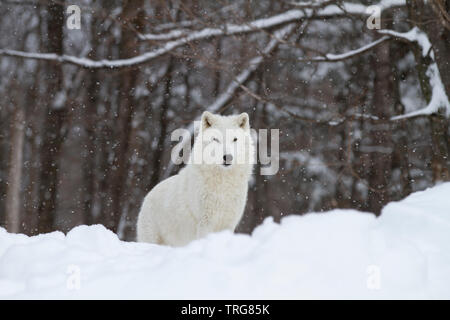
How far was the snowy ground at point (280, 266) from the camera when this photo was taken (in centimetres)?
271

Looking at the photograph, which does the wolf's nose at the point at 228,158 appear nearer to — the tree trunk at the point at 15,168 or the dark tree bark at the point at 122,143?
the dark tree bark at the point at 122,143

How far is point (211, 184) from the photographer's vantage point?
237 inches

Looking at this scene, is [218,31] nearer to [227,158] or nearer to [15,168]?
[227,158]

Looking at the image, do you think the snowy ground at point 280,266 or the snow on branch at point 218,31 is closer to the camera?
the snowy ground at point 280,266

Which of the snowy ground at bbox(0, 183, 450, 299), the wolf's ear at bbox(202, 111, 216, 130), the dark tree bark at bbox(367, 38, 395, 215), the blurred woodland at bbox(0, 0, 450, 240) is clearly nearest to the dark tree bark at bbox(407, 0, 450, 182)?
the wolf's ear at bbox(202, 111, 216, 130)

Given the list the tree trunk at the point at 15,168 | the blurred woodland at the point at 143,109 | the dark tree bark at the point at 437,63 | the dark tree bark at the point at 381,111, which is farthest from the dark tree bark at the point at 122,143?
the dark tree bark at the point at 437,63

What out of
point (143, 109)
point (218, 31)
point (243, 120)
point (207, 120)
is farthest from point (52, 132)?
point (243, 120)

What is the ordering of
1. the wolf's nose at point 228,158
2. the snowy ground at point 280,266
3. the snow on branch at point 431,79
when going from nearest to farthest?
the snowy ground at point 280,266 → the wolf's nose at point 228,158 → the snow on branch at point 431,79

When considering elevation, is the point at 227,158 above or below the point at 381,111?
below

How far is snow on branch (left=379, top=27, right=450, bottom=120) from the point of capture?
273 inches

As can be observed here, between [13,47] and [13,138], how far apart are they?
273 centimetres

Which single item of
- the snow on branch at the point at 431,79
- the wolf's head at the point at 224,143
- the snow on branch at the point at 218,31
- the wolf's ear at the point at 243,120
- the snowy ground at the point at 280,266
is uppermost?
the snow on branch at the point at 218,31

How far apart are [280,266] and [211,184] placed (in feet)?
10.7
